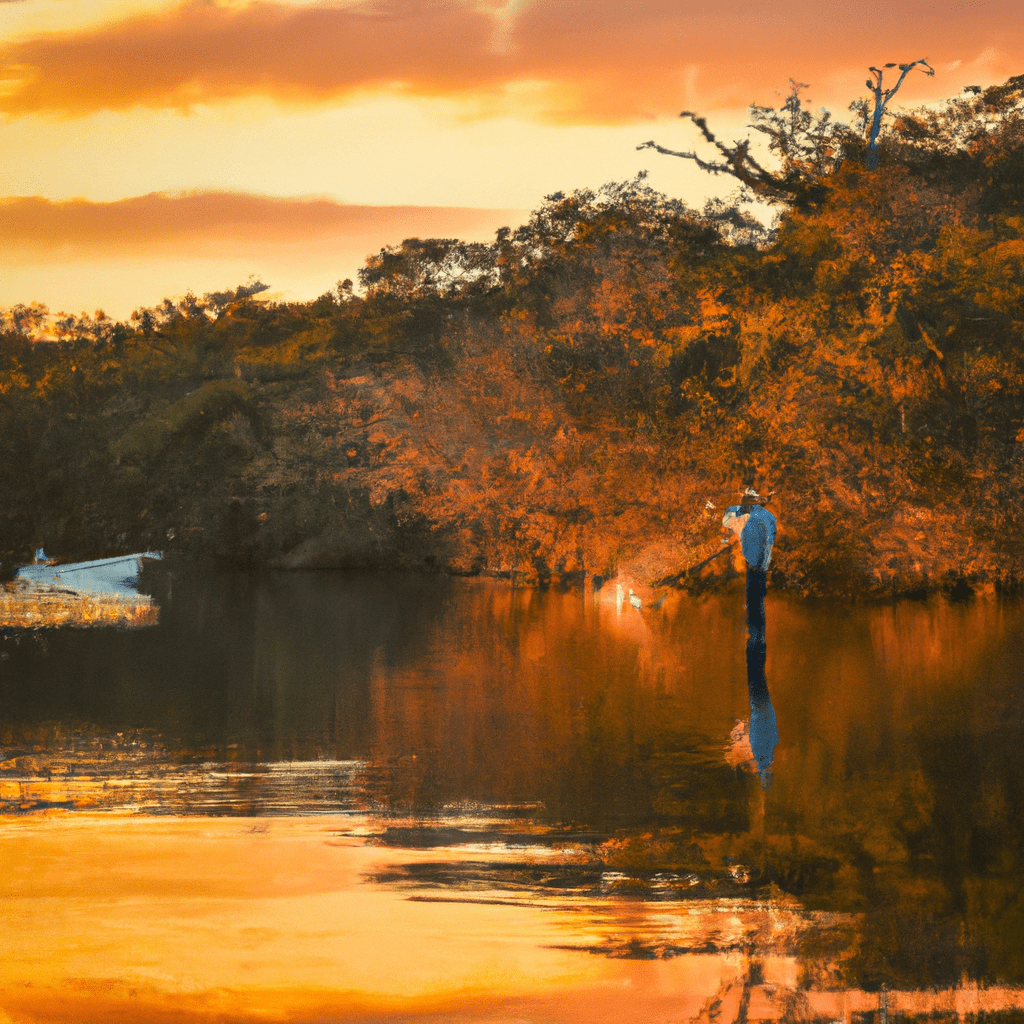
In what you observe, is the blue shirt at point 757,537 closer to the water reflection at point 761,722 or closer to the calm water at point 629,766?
the water reflection at point 761,722

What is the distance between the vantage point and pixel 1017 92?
127 ft

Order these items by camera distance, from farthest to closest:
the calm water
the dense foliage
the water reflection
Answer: the dense foliage < the water reflection < the calm water

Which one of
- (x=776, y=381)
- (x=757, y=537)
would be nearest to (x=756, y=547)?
(x=757, y=537)

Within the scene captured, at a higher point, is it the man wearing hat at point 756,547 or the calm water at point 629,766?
the man wearing hat at point 756,547

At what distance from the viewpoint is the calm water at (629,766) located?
29.6ft

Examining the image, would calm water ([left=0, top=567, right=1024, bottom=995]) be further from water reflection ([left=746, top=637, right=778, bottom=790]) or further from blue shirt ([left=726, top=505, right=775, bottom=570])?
blue shirt ([left=726, top=505, right=775, bottom=570])

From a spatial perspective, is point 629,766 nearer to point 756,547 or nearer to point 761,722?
point 761,722

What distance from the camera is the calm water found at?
29.6 ft

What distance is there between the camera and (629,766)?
48.0ft

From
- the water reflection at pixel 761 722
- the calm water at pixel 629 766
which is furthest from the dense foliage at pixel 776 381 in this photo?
the water reflection at pixel 761 722

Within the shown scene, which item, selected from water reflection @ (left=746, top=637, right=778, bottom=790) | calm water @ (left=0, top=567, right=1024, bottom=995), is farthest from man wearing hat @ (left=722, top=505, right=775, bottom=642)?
calm water @ (left=0, top=567, right=1024, bottom=995)

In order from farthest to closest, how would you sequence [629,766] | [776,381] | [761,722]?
1. [776,381]
2. [761,722]
3. [629,766]

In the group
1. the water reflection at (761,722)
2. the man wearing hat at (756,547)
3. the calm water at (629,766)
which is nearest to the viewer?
the calm water at (629,766)

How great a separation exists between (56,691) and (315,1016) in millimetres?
16596
